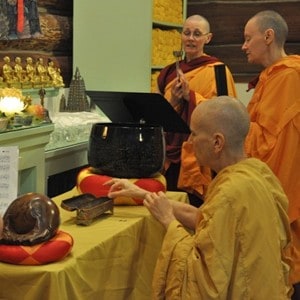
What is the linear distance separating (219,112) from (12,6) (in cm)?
182

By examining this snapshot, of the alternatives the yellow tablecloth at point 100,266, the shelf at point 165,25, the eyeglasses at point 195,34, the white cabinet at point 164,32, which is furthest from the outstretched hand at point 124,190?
the shelf at point 165,25

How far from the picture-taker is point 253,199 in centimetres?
181

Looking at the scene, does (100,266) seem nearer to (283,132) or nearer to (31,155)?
(31,155)

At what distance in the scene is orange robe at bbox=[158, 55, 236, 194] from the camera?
3598mm

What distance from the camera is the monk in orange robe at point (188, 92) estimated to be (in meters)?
3.58

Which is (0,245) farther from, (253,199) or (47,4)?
(47,4)

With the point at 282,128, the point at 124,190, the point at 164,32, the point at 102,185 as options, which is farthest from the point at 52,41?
the point at 124,190

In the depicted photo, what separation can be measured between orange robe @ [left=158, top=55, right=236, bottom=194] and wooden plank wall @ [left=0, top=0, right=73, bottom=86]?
0.67 metres

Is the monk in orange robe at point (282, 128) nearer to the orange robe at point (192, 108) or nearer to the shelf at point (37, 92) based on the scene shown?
the orange robe at point (192, 108)

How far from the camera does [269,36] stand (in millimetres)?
3121

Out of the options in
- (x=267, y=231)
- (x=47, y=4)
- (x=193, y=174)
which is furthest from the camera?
(x=47, y=4)

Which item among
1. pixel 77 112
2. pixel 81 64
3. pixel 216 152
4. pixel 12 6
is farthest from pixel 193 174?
pixel 216 152

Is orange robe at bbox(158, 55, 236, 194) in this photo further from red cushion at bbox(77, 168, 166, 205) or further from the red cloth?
red cushion at bbox(77, 168, 166, 205)

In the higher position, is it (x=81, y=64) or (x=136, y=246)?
(x=81, y=64)
